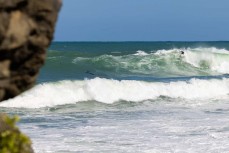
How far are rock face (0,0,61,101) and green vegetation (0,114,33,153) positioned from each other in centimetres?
33

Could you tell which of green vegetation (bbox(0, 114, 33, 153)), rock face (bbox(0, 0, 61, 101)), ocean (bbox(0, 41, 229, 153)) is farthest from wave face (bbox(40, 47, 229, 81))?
rock face (bbox(0, 0, 61, 101))

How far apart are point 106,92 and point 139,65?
56.7 feet

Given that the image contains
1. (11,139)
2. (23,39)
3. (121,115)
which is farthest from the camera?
(121,115)

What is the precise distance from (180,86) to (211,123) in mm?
10683

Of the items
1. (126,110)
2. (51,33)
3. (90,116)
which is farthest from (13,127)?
(126,110)

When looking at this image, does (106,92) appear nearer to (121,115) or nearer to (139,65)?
(121,115)

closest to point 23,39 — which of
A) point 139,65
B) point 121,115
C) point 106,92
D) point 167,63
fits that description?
point 121,115

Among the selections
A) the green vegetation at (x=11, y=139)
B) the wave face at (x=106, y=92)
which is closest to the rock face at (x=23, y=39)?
the green vegetation at (x=11, y=139)

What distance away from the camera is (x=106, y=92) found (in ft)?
66.7

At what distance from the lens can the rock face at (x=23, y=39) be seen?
3.60 meters

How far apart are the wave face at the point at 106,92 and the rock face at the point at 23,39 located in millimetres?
13340

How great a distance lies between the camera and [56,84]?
2072 cm

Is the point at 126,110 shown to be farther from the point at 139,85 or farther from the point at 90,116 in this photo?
the point at 139,85

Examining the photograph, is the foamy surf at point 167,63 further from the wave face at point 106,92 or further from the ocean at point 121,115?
the wave face at point 106,92
